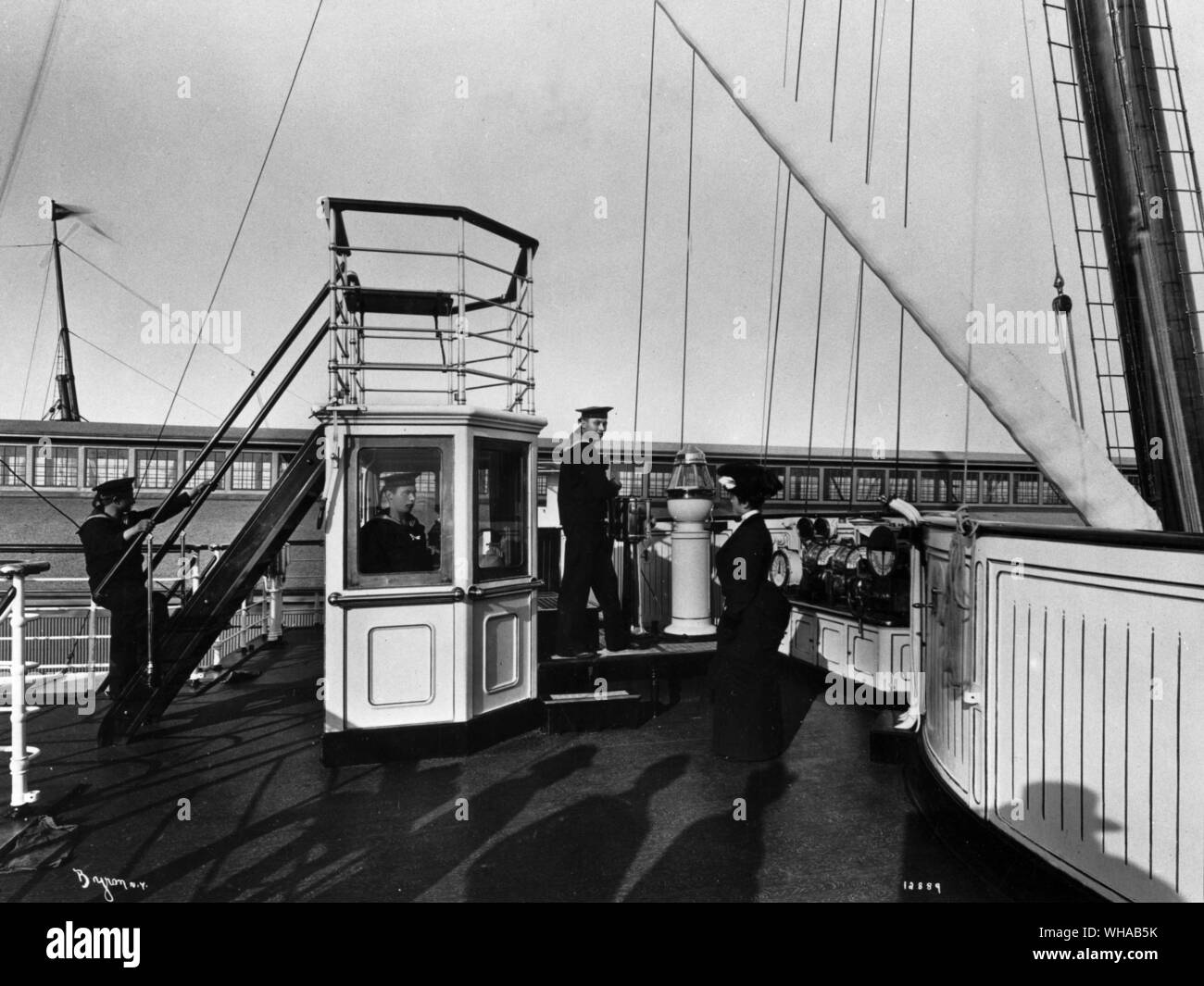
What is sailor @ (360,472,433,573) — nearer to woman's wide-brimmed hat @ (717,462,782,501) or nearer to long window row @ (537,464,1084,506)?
woman's wide-brimmed hat @ (717,462,782,501)

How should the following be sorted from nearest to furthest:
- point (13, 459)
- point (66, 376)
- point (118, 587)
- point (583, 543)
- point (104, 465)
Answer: point (118, 587)
point (583, 543)
point (13, 459)
point (104, 465)
point (66, 376)

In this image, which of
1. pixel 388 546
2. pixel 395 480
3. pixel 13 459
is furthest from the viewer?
pixel 13 459

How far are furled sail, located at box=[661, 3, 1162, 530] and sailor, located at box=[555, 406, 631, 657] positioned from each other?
Result: 9.57ft

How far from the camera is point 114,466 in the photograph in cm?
1266

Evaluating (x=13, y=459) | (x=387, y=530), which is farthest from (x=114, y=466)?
(x=387, y=530)

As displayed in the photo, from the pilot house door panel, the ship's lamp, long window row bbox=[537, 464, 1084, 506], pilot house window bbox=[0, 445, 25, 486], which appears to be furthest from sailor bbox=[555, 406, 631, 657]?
pilot house window bbox=[0, 445, 25, 486]

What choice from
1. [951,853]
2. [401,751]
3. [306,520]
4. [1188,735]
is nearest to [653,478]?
[306,520]

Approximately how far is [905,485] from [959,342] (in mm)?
14579

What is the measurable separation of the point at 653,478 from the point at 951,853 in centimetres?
1068

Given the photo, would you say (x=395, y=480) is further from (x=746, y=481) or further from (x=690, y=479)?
(x=690, y=479)

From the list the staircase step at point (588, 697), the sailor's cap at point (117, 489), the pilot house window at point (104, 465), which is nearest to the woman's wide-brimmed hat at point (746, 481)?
the staircase step at point (588, 697)
